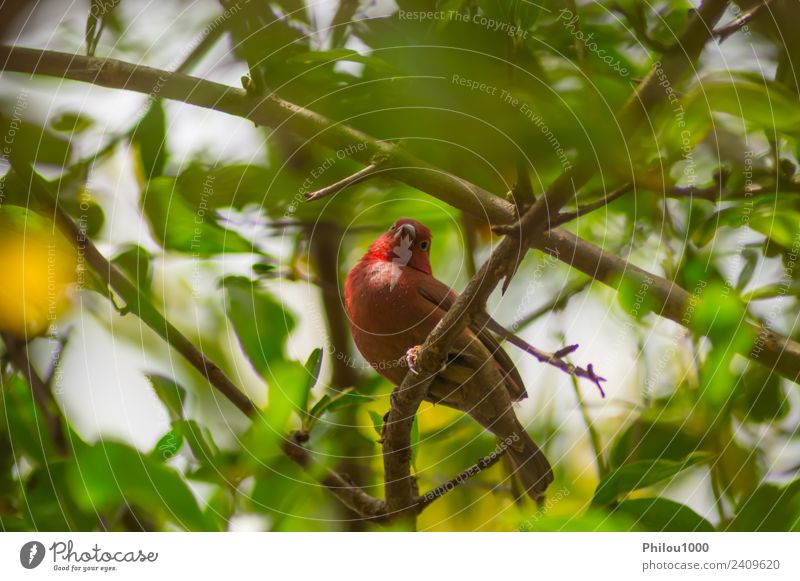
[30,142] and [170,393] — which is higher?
[30,142]

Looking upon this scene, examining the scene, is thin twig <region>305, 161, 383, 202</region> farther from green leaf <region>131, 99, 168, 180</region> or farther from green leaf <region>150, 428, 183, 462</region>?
green leaf <region>150, 428, 183, 462</region>

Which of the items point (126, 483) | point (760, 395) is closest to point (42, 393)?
point (126, 483)

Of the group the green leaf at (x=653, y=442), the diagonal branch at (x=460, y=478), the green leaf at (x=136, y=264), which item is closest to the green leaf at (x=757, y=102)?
the green leaf at (x=653, y=442)

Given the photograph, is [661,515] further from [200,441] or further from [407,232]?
[200,441]

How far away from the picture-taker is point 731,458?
0.95 m

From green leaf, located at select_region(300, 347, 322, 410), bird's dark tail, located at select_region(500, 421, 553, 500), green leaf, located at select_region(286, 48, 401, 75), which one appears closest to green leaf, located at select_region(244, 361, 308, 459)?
green leaf, located at select_region(300, 347, 322, 410)

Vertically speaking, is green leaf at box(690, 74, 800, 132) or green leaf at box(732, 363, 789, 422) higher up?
green leaf at box(690, 74, 800, 132)

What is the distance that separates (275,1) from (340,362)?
46 centimetres

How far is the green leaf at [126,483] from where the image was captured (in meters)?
0.88

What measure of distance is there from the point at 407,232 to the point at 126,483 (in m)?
0.46

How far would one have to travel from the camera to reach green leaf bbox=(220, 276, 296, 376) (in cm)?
93

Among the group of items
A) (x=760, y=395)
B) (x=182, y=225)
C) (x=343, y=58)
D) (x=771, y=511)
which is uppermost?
(x=343, y=58)

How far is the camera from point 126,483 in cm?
88
